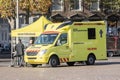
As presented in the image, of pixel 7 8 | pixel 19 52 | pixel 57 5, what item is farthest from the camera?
pixel 57 5

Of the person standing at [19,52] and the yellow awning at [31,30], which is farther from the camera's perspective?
the yellow awning at [31,30]

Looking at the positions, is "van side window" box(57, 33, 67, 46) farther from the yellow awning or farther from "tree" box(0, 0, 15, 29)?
"tree" box(0, 0, 15, 29)

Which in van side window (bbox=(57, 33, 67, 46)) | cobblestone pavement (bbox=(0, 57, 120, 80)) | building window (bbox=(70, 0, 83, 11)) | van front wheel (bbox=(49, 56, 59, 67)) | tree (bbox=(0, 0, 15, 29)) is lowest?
cobblestone pavement (bbox=(0, 57, 120, 80))

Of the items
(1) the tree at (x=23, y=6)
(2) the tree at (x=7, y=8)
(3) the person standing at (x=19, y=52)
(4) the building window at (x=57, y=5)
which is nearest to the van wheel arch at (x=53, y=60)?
(3) the person standing at (x=19, y=52)

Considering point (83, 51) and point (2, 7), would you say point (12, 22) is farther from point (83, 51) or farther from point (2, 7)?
point (83, 51)

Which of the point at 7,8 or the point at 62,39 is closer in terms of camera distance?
the point at 62,39

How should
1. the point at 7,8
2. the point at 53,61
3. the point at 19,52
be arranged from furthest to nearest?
the point at 7,8 → the point at 19,52 → the point at 53,61

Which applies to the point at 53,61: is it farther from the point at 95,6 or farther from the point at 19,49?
the point at 95,6

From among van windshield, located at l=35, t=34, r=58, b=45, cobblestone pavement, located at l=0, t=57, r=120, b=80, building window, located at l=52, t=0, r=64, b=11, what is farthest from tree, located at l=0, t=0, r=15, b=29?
cobblestone pavement, located at l=0, t=57, r=120, b=80

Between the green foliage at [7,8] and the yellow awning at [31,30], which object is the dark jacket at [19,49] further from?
the green foliage at [7,8]

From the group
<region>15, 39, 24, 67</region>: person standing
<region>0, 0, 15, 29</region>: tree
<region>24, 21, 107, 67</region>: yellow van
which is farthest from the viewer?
<region>0, 0, 15, 29</region>: tree

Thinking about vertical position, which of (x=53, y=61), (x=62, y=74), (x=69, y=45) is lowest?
(x=62, y=74)

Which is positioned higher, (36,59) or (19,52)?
(19,52)

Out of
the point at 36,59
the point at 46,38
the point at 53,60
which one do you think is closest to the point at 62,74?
the point at 36,59
